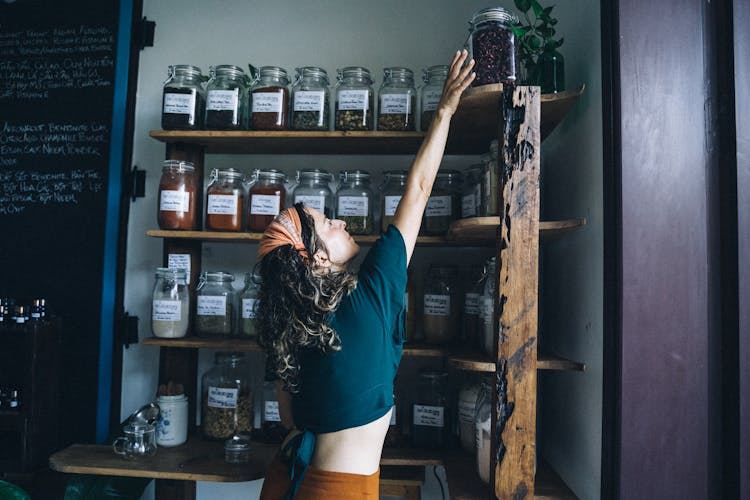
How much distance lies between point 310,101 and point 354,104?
15cm

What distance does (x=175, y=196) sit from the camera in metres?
1.77

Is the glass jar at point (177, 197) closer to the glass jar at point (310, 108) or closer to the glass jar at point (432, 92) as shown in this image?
the glass jar at point (310, 108)

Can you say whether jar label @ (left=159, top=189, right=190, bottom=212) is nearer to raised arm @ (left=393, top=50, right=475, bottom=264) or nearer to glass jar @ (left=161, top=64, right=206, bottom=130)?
glass jar @ (left=161, top=64, right=206, bottom=130)

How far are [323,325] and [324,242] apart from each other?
0.87ft

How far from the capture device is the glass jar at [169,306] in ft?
5.82

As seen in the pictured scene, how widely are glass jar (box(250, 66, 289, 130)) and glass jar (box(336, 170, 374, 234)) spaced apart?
296 millimetres

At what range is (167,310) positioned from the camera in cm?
177

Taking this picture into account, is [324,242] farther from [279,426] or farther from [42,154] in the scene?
[42,154]

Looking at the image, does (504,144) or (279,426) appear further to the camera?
(279,426)

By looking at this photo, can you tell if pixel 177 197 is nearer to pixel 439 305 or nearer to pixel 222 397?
pixel 222 397

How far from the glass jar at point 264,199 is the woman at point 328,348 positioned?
43 cm

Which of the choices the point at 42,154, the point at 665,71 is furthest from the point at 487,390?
the point at 42,154

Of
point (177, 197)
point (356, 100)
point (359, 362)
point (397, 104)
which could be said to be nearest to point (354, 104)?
point (356, 100)

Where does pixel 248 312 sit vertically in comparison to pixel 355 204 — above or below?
below
